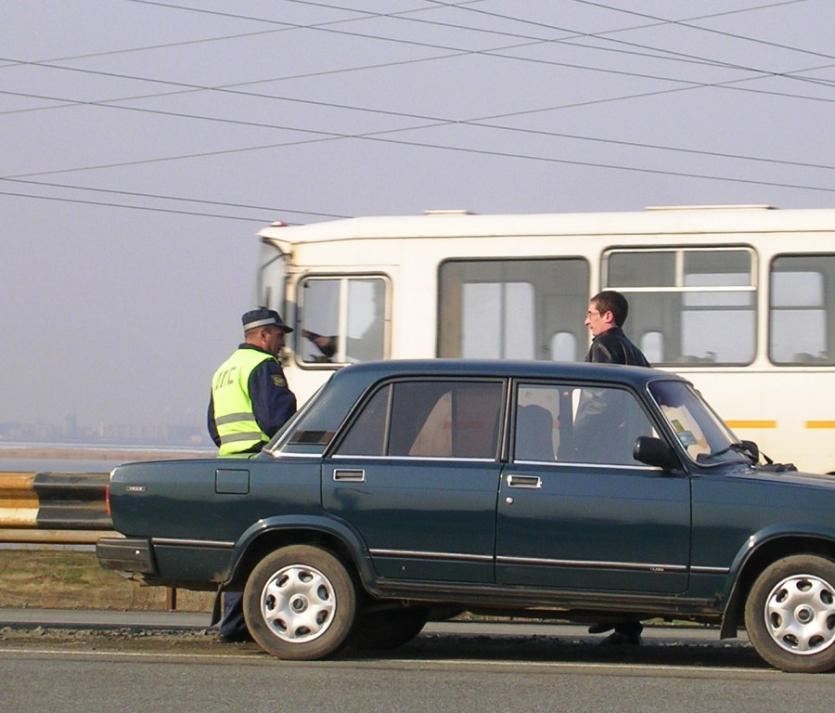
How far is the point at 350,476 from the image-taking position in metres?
8.62


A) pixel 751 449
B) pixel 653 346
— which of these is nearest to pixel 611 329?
pixel 751 449

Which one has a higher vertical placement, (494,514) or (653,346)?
(653,346)

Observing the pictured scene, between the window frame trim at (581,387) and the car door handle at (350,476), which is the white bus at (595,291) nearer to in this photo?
the window frame trim at (581,387)

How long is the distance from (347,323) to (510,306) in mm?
1594

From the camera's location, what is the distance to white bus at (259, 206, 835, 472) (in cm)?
1444

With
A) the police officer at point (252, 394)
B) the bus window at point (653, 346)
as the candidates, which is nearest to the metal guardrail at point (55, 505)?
the police officer at point (252, 394)

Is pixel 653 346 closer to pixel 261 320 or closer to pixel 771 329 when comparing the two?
pixel 771 329

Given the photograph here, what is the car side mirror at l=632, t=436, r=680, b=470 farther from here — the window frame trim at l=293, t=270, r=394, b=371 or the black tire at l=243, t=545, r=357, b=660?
the window frame trim at l=293, t=270, r=394, b=371

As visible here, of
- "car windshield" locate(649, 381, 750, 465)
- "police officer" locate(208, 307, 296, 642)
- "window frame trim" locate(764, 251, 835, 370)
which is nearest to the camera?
"car windshield" locate(649, 381, 750, 465)

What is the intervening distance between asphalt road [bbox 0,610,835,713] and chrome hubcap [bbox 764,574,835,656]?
0.60ft

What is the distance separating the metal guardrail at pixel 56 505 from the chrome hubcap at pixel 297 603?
3682 mm

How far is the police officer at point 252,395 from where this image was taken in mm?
9859

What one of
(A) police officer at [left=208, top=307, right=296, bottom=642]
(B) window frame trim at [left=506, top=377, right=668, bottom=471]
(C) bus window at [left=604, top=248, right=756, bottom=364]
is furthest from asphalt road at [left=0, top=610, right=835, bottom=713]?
(C) bus window at [left=604, top=248, right=756, bottom=364]

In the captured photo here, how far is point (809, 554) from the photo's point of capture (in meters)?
8.19
